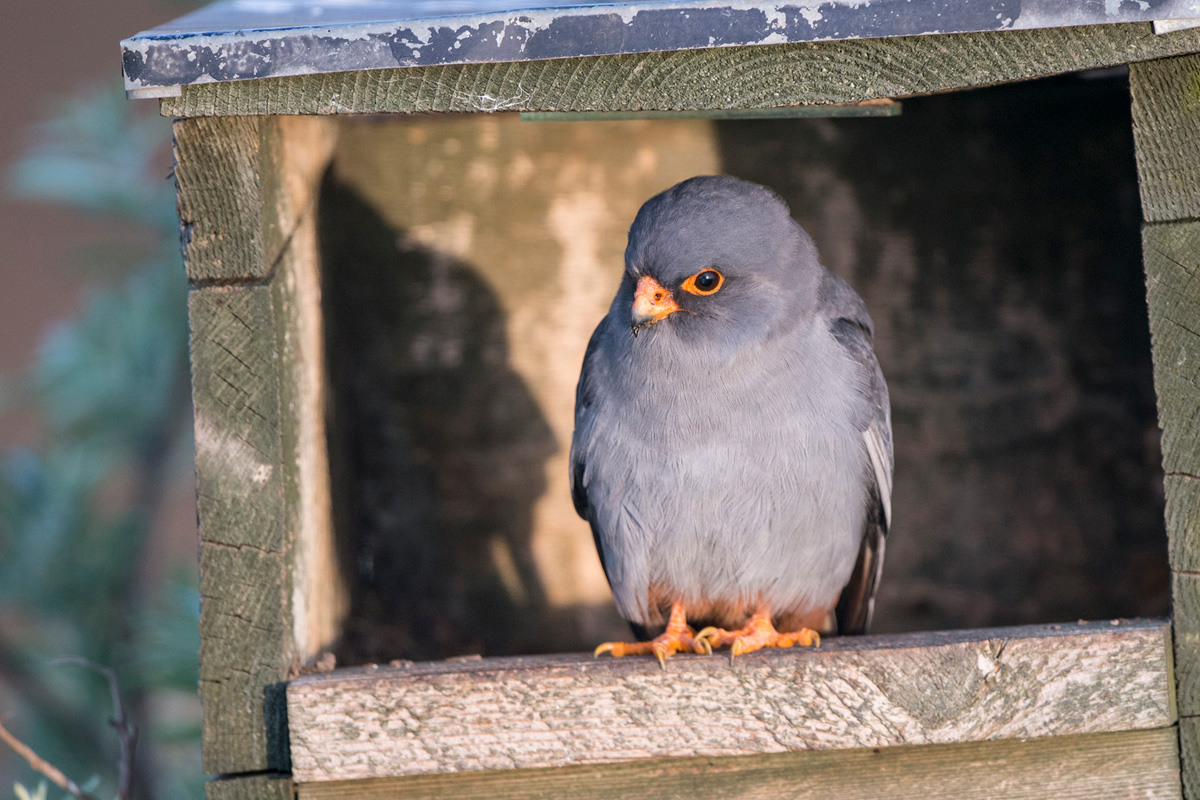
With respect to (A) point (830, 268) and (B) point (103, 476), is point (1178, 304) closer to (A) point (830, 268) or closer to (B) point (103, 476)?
(A) point (830, 268)

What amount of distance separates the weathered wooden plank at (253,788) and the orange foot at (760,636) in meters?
1.06

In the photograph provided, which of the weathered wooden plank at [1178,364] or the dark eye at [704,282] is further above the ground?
the dark eye at [704,282]

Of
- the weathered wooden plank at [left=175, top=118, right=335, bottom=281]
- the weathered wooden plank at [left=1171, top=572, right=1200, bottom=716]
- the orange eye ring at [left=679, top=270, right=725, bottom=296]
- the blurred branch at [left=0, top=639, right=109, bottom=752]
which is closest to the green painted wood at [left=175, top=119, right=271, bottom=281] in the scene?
the weathered wooden plank at [left=175, top=118, right=335, bottom=281]

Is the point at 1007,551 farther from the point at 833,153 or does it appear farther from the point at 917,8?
the point at 917,8

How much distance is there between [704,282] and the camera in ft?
9.32

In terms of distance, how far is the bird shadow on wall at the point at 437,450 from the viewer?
3.80m

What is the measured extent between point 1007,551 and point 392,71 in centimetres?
263

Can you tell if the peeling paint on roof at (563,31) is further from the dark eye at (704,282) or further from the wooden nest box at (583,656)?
the dark eye at (704,282)

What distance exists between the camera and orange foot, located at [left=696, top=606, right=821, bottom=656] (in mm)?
2838

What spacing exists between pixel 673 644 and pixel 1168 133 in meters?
1.67

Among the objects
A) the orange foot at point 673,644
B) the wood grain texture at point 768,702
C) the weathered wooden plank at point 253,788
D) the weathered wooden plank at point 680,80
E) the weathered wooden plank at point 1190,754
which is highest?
the weathered wooden plank at point 680,80

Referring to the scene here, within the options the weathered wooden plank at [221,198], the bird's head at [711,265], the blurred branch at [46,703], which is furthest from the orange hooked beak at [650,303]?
the blurred branch at [46,703]

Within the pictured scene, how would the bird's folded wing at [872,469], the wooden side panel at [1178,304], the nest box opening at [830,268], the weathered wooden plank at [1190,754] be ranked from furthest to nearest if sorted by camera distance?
the nest box opening at [830,268] < the bird's folded wing at [872,469] < the weathered wooden plank at [1190,754] < the wooden side panel at [1178,304]

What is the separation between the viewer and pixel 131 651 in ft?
11.7
